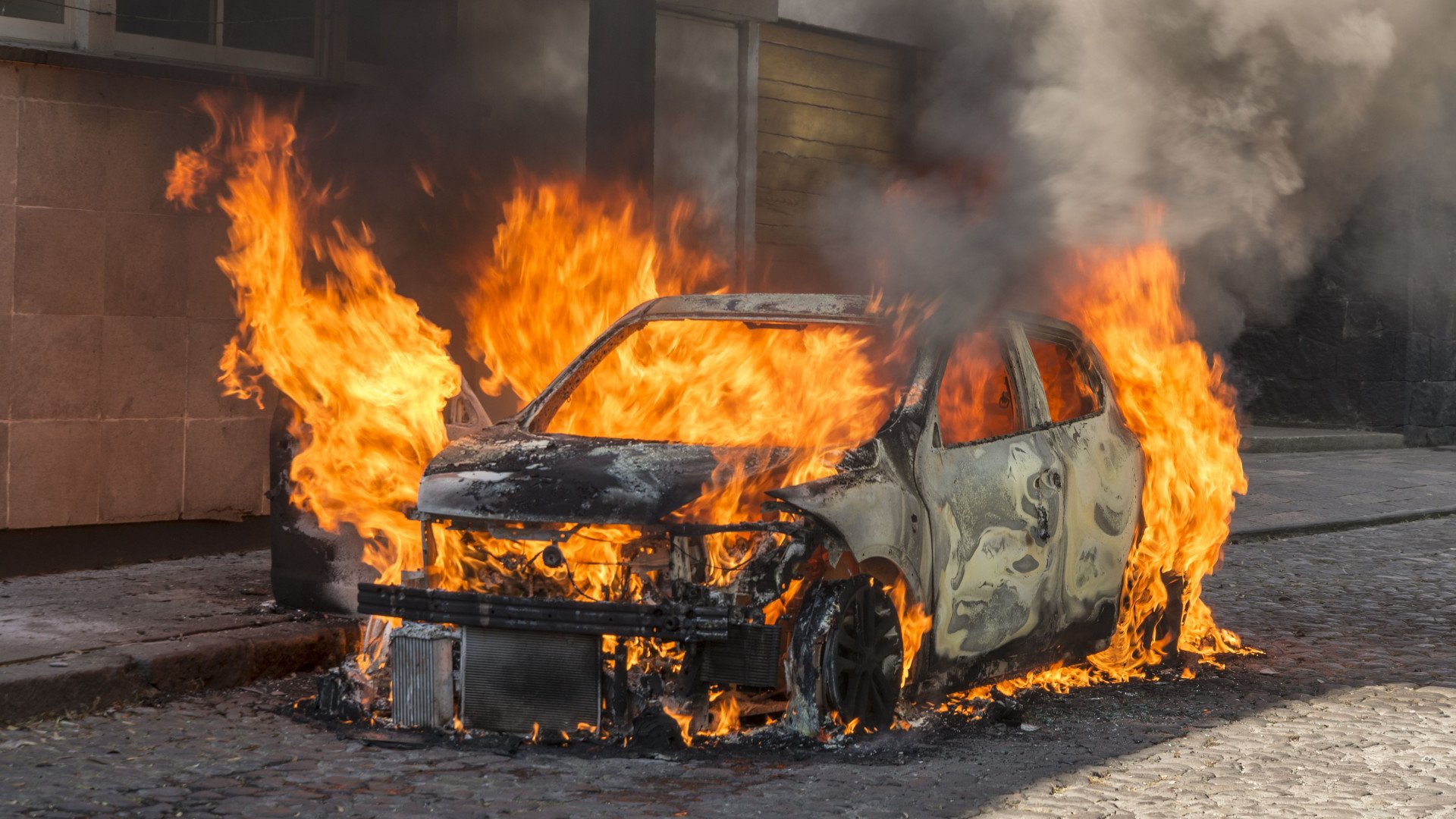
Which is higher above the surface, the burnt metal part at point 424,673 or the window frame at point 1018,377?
the window frame at point 1018,377

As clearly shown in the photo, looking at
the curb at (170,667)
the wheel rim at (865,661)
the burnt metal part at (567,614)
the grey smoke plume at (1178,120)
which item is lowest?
the curb at (170,667)

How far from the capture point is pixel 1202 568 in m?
7.54

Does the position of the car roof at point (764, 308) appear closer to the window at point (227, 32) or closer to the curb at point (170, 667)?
the curb at point (170, 667)

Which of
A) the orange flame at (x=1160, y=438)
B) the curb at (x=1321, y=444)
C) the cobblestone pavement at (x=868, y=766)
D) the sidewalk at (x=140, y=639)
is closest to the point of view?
the cobblestone pavement at (x=868, y=766)

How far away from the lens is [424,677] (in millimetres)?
5648

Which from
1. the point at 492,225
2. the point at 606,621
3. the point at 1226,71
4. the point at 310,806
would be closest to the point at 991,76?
the point at 1226,71

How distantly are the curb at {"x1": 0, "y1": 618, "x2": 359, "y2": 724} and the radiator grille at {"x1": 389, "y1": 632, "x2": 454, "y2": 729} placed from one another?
124 cm

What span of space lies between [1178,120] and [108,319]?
579 centimetres

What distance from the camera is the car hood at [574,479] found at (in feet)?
17.9

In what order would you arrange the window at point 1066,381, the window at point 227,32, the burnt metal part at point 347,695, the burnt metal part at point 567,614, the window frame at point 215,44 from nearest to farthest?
the burnt metal part at point 567,614
the burnt metal part at point 347,695
the window at point 1066,381
the window frame at point 215,44
the window at point 227,32

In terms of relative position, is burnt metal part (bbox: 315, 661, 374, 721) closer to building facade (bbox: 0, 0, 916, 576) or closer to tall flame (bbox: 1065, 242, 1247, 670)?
tall flame (bbox: 1065, 242, 1247, 670)

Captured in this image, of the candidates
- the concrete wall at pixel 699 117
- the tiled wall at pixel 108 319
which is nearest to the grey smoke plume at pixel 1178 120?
the tiled wall at pixel 108 319

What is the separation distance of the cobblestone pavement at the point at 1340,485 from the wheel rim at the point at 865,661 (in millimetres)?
6969

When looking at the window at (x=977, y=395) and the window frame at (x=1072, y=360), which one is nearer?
the window at (x=977, y=395)
